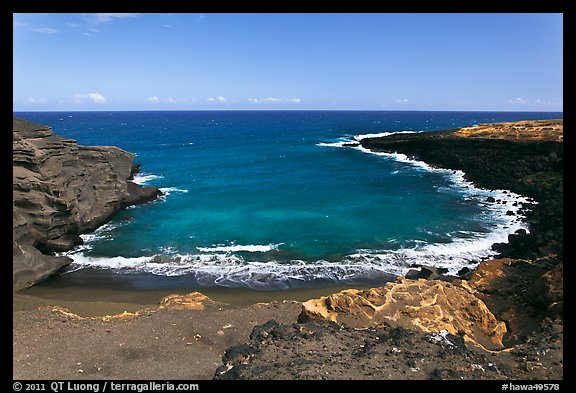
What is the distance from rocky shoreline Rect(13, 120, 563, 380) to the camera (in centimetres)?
982

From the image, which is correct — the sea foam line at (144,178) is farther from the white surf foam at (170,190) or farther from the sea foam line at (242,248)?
the sea foam line at (242,248)

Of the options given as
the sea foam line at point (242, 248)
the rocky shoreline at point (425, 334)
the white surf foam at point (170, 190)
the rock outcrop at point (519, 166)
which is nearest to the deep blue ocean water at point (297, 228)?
the sea foam line at point (242, 248)

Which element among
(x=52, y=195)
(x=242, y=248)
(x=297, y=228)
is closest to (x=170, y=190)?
(x=52, y=195)

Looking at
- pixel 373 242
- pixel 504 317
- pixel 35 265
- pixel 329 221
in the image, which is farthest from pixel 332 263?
pixel 35 265

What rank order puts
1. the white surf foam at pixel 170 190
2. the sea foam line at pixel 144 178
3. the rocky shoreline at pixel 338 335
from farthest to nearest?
the sea foam line at pixel 144 178, the white surf foam at pixel 170 190, the rocky shoreline at pixel 338 335

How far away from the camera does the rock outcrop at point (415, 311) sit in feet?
42.4

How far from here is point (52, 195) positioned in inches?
1140

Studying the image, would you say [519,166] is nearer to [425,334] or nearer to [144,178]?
[425,334]

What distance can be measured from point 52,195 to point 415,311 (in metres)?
27.3

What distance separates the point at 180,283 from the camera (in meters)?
24.3

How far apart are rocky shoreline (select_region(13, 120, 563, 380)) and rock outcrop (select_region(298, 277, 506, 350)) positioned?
1.6 inches

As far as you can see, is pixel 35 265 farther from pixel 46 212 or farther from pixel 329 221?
pixel 329 221

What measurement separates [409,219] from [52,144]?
31.8 m

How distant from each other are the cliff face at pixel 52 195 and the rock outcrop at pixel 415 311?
20.1 m
